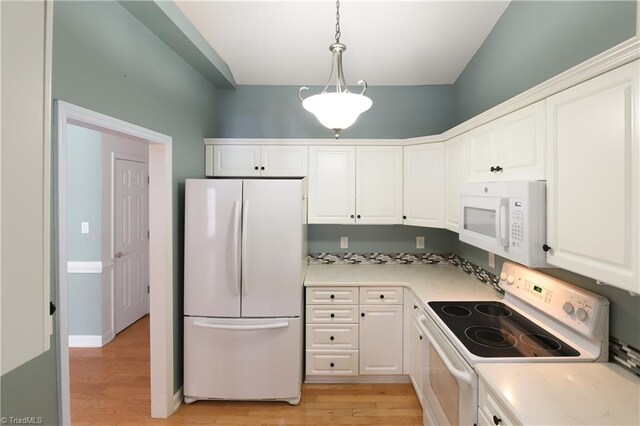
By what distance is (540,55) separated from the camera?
Answer: 1768 millimetres

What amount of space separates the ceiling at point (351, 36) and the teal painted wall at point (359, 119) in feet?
0.49

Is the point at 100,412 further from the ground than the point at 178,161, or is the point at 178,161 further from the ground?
the point at 178,161

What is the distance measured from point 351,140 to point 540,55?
149 centimetres

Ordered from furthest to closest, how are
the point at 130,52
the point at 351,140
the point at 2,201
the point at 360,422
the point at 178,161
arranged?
the point at 351,140 → the point at 178,161 → the point at 360,422 → the point at 130,52 → the point at 2,201

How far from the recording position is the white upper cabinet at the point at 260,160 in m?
2.85

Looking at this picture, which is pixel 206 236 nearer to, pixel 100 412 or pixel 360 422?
pixel 100 412

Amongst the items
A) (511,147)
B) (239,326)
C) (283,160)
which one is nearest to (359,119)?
(283,160)

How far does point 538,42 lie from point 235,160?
2.43 metres

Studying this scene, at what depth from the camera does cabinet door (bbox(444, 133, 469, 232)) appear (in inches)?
86.0

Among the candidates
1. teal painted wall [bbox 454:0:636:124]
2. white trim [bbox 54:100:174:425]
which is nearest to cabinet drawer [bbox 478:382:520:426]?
teal painted wall [bbox 454:0:636:124]

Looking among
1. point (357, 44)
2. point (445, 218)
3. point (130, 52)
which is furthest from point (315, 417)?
point (357, 44)

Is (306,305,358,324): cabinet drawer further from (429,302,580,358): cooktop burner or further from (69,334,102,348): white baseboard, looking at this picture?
(69,334,102,348): white baseboard

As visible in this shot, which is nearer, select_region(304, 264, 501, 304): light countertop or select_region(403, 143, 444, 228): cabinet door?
select_region(304, 264, 501, 304): light countertop

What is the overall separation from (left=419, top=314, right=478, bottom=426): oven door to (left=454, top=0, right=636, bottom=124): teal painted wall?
5.25 feet
